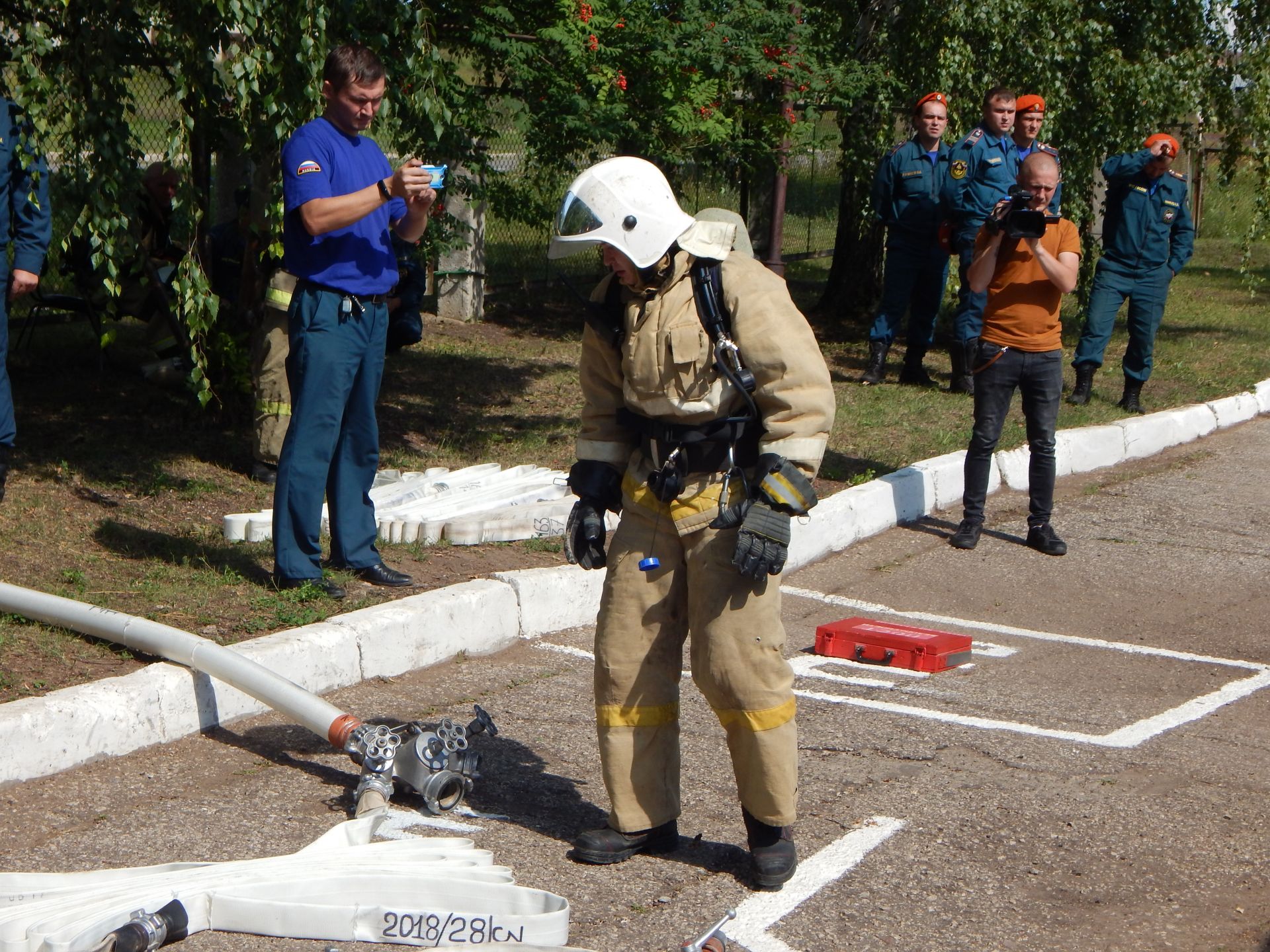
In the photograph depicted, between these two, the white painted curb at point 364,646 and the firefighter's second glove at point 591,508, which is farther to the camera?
the white painted curb at point 364,646

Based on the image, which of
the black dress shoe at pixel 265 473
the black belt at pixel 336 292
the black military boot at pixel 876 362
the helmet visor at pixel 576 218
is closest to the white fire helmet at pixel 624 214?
the helmet visor at pixel 576 218

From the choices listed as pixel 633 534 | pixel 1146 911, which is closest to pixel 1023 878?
pixel 1146 911

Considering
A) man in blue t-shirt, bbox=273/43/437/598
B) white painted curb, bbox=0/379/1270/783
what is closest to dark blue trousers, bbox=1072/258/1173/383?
white painted curb, bbox=0/379/1270/783

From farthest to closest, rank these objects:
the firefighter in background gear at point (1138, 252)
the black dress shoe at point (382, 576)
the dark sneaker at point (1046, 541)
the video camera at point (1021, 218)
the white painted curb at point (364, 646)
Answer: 1. the firefighter in background gear at point (1138, 252)
2. the dark sneaker at point (1046, 541)
3. the video camera at point (1021, 218)
4. the black dress shoe at point (382, 576)
5. the white painted curb at point (364, 646)

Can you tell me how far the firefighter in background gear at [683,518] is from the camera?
3.91 metres

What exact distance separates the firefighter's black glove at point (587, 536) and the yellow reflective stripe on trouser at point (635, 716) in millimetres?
417

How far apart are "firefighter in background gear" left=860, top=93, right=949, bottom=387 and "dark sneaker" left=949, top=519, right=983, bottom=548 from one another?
3.79 m

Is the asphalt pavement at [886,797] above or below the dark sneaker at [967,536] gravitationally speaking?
below

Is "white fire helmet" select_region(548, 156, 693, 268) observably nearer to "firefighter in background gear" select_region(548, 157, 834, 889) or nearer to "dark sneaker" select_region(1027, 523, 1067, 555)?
"firefighter in background gear" select_region(548, 157, 834, 889)

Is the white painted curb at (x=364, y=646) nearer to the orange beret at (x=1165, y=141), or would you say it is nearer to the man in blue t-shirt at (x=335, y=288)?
the man in blue t-shirt at (x=335, y=288)

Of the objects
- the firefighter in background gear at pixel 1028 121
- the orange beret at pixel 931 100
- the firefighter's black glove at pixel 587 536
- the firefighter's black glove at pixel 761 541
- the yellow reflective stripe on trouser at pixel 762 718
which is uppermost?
the orange beret at pixel 931 100

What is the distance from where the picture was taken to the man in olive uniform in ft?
20.2

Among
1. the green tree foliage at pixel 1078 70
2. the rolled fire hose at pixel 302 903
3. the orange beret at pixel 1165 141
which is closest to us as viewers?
the rolled fire hose at pixel 302 903

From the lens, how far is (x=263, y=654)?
5.15 meters
